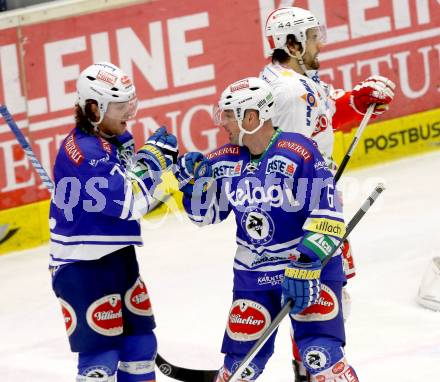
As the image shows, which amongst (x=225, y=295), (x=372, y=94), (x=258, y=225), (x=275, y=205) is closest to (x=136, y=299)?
(x=258, y=225)

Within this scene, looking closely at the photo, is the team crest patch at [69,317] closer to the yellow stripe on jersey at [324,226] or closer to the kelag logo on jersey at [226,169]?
the kelag logo on jersey at [226,169]

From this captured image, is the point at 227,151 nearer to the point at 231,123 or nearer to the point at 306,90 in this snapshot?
the point at 231,123

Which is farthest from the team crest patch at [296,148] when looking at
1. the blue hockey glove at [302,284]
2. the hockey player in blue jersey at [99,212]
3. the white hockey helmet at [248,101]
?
the hockey player in blue jersey at [99,212]

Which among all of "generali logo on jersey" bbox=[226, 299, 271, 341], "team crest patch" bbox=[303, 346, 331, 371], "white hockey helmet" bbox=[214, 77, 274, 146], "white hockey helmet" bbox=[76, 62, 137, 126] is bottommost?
"team crest patch" bbox=[303, 346, 331, 371]

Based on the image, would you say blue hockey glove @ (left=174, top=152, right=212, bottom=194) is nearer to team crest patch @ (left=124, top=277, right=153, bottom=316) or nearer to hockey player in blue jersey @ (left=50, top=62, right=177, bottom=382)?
hockey player in blue jersey @ (left=50, top=62, right=177, bottom=382)

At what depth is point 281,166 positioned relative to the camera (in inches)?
190

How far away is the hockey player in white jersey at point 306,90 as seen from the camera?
18.4ft

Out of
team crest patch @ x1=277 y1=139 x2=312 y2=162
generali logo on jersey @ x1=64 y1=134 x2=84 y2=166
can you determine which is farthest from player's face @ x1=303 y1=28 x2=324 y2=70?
generali logo on jersey @ x1=64 y1=134 x2=84 y2=166

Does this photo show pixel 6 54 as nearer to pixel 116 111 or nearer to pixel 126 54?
pixel 126 54

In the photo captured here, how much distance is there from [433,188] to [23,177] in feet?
9.13

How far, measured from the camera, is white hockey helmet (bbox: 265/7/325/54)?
5.88 meters

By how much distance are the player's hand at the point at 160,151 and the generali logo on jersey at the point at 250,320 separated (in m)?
0.61

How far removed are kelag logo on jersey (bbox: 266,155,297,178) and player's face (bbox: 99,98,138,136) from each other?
2.03 ft

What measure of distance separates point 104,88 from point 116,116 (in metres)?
0.12
